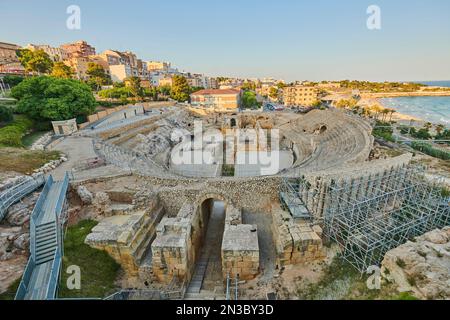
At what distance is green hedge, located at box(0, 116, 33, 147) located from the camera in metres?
18.8

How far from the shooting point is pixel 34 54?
3788 centimetres

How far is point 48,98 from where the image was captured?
2514cm

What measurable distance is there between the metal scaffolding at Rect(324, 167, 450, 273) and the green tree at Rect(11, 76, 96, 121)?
29.5 m

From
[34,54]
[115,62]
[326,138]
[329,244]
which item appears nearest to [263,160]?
[326,138]

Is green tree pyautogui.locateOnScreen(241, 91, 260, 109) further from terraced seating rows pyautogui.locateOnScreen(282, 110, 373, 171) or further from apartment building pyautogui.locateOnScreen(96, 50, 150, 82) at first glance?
apartment building pyautogui.locateOnScreen(96, 50, 150, 82)

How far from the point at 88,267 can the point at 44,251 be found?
6.32 ft

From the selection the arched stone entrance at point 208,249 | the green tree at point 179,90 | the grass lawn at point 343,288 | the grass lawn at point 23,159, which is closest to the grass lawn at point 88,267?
the arched stone entrance at point 208,249

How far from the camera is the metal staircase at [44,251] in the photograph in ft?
24.9

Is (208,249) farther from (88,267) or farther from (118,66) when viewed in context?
(118,66)

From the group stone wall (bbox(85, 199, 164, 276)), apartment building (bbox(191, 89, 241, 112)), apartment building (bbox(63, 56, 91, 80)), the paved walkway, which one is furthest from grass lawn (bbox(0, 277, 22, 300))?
apartment building (bbox(63, 56, 91, 80))

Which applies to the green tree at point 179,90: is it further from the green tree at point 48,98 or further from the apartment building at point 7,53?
the apartment building at point 7,53
